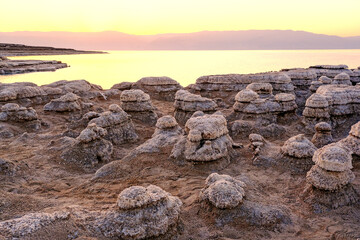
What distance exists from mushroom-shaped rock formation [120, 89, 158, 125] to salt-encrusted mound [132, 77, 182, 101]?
220 inches

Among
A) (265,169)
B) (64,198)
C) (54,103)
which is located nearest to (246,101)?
(265,169)

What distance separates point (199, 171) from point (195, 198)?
1675 millimetres

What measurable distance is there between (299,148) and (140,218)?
16.5ft

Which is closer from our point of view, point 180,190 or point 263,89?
point 180,190

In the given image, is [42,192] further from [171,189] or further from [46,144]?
[46,144]

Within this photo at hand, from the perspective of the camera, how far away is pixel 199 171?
7.67 meters

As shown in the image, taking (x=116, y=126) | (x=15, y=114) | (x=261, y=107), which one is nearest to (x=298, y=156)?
(x=261, y=107)

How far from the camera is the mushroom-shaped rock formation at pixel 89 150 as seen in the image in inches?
352

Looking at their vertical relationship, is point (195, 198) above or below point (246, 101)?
below

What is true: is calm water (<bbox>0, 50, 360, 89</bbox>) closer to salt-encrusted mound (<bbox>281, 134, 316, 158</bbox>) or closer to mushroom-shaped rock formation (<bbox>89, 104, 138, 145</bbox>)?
mushroom-shaped rock formation (<bbox>89, 104, 138, 145</bbox>)

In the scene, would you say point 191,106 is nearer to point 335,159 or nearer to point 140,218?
point 335,159

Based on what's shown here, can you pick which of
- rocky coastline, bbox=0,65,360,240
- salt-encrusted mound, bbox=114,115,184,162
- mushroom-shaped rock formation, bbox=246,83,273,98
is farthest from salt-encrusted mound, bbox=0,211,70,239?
mushroom-shaped rock formation, bbox=246,83,273,98

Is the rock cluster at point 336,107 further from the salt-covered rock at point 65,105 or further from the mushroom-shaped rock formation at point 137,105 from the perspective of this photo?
the salt-covered rock at point 65,105

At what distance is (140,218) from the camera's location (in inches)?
178
